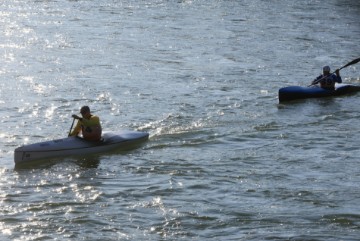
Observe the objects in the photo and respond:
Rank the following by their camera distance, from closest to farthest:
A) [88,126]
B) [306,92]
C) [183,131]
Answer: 1. [88,126]
2. [183,131]
3. [306,92]

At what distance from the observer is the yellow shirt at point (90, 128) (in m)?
19.2

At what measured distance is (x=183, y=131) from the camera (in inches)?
877

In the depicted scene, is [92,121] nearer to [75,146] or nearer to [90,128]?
[90,128]

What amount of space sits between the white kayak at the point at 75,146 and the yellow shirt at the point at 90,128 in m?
0.14

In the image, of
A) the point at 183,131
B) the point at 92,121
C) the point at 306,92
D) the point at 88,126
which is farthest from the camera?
the point at 306,92

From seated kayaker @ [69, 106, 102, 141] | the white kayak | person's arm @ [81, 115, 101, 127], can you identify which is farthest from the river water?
person's arm @ [81, 115, 101, 127]

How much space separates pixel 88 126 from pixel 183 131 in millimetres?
3550

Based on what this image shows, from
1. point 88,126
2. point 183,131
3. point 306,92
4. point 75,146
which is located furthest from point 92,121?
point 306,92

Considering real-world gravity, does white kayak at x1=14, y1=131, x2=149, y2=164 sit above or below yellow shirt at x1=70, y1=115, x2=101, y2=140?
below

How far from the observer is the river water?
15.8m

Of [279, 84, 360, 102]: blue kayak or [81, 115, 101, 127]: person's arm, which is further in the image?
[279, 84, 360, 102]: blue kayak

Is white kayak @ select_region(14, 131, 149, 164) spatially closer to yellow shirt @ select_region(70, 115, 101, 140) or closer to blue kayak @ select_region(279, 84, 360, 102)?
yellow shirt @ select_region(70, 115, 101, 140)

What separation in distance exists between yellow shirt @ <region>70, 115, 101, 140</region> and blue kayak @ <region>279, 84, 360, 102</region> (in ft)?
24.6

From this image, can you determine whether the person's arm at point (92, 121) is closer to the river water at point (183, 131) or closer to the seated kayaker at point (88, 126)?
the seated kayaker at point (88, 126)
